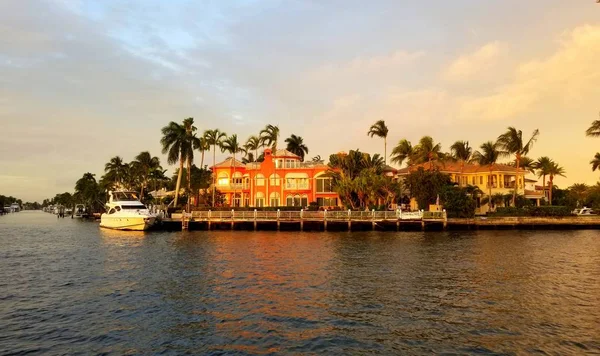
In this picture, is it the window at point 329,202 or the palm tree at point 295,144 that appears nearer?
the window at point 329,202

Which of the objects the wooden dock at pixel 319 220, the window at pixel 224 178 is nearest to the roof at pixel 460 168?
the wooden dock at pixel 319 220

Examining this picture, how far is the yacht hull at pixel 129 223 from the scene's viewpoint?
56344mm

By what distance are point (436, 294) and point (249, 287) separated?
30.3 ft

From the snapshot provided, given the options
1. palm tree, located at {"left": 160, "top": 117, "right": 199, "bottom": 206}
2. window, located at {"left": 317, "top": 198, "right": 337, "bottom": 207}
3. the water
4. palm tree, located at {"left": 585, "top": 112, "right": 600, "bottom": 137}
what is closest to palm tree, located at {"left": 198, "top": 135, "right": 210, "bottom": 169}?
palm tree, located at {"left": 160, "top": 117, "right": 199, "bottom": 206}

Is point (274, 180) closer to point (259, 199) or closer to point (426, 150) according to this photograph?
point (259, 199)

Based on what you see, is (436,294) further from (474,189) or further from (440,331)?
(474,189)

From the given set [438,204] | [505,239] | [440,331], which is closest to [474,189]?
→ [438,204]

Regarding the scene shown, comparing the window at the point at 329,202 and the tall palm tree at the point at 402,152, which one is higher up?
the tall palm tree at the point at 402,152

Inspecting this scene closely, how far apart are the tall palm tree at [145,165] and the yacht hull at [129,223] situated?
32411 millimetres

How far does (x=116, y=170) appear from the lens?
104m

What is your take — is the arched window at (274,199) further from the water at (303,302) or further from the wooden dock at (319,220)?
the water at (303,302)

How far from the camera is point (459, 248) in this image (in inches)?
1426

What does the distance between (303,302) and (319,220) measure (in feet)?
117

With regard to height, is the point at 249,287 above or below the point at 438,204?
below
